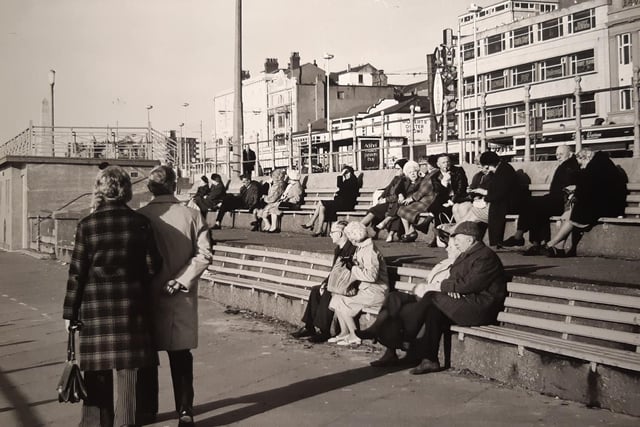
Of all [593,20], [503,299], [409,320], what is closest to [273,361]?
[409,320]

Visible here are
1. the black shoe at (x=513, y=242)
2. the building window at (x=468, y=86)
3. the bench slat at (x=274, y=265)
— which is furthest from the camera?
the building window at (x=468, y=86)

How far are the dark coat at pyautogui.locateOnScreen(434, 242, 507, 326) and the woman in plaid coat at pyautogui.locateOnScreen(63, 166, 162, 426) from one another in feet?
10.2

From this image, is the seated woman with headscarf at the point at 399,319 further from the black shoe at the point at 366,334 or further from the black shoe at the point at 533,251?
the black shoe at the point at 533,251

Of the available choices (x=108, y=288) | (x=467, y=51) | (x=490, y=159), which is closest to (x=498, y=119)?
(x=467, y=51)

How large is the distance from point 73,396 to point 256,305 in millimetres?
6787

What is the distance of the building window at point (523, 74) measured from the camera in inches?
2404

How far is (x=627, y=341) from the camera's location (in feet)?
20.4

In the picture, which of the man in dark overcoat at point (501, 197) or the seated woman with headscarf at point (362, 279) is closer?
the seated woman with headscarf at point (362, 279)

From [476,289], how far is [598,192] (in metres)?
3.70

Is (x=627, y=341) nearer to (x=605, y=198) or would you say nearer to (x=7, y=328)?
(x=605, y=198)

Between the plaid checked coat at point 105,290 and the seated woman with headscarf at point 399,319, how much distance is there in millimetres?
3215

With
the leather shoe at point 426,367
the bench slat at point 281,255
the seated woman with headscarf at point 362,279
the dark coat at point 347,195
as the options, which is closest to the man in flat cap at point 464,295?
the leather shoe at point 426,367

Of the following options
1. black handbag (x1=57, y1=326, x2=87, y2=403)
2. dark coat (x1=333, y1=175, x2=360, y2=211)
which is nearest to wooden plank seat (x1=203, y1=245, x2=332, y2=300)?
dark coat (x1=333, y1=175, x2=360, y2=211)

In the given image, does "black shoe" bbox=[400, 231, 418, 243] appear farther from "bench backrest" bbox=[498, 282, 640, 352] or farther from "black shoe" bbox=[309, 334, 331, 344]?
"bench backrest" bbox=[498, 282, 640, 352]
